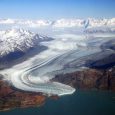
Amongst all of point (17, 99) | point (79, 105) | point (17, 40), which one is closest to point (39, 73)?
point (17, 99)

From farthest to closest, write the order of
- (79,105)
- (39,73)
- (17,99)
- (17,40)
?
(17,40) → (39,73) → (17,99) → (79,105)

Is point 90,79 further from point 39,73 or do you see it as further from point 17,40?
point 17,40

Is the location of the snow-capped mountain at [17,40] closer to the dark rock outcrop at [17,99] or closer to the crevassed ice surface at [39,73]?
the crevassed ice surface at [39,73]

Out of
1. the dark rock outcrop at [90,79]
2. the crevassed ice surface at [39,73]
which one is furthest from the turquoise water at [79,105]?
the crevassed ice surface at [39,73]

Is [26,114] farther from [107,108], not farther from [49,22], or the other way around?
[49,22]

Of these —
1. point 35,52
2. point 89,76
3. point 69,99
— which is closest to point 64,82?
point 89,76
